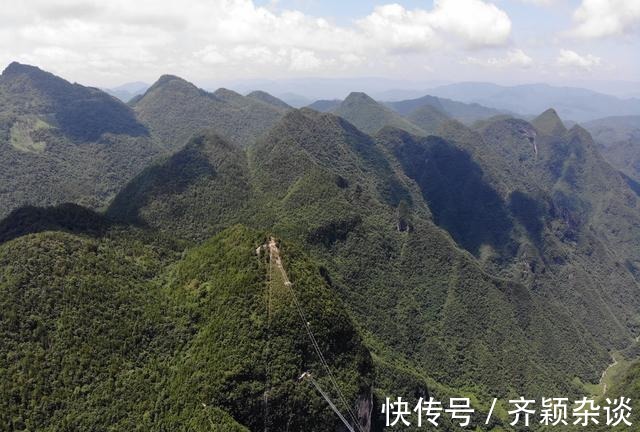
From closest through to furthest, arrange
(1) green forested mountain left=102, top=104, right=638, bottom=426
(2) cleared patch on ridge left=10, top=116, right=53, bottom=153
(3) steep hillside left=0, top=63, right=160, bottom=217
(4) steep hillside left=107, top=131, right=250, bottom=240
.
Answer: (1) green forested mountain left=102, top=104, right=638, bottom=426 < (4) steep hillside left=107, top=131, right=250, bottom=240 < (3) steep hillside left=0, top=63, right=160, bottom=217 < (2) cleared patch on ridge left=10, top=116, right=53, bottom=153

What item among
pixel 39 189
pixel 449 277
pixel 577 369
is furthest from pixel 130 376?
pixel 39 189

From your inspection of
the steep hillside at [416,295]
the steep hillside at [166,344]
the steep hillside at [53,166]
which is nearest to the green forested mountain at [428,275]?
the steep hillside at [416,295]

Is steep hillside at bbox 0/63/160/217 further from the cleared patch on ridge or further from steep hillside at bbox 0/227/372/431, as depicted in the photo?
steep hillside at bbox 0/227/372/431

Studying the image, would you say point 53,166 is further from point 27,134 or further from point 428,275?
point 428,275

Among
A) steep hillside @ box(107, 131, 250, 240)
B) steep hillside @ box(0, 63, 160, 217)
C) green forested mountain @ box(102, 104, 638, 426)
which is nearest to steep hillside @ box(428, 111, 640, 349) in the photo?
green forested mountain @ box(102, 104, 638, 426)

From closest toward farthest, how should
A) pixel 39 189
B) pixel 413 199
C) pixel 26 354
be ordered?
pixel 26 354 < pixel 39 189 < pixel 413 199

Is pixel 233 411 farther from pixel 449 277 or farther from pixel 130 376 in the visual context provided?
pixel 449 277
